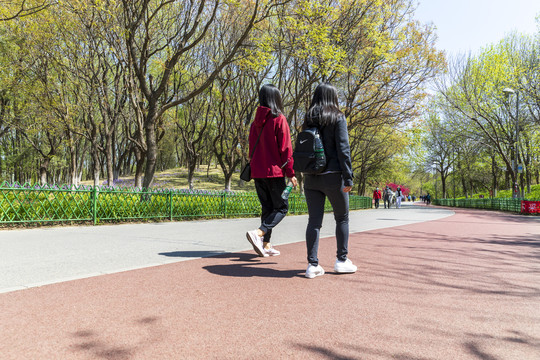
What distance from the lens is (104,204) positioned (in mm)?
9875

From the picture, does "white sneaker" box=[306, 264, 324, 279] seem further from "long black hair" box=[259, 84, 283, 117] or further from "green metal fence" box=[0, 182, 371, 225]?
"green metal fence" box=[0, 182, 371, 225]

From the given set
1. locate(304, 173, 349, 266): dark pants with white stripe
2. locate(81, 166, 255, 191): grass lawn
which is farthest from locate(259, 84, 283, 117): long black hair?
locate(81, 166, 255, 191): grass lawn

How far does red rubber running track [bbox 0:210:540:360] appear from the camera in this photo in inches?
86.5

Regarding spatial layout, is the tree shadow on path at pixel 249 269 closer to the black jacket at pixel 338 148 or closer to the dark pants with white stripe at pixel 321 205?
the dark pants with white stripe at pixel 321 205

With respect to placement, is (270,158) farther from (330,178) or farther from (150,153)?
(150,153)

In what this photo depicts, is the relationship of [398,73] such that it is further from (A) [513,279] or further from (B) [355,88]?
(A) [513,279]

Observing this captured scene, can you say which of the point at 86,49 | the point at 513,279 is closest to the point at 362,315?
the point at 513,279

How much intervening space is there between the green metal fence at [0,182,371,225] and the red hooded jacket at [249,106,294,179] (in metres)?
6.32

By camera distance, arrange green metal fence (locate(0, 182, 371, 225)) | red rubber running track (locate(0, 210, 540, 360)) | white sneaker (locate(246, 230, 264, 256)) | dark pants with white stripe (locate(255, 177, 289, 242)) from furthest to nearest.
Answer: green metal fence (locate(0, 182, 371, 225)) < dark pants with white stripe (locate(255, 177, 289, 242)) < white sneaker (locate(246, 230, 264, 256)) < red rubber running track (locate(0, 210, 540, 360))

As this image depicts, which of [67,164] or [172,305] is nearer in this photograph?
[172,305]

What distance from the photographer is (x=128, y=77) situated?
1543 cm

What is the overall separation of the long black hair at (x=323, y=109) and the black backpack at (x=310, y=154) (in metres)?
0.13

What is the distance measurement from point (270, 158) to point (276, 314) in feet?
7.90

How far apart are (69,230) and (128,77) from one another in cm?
922
